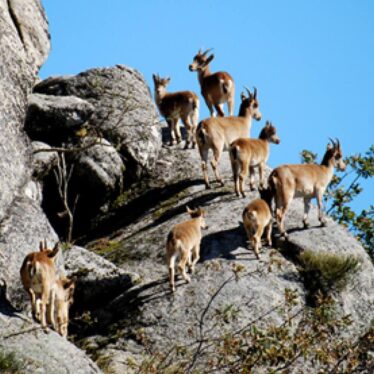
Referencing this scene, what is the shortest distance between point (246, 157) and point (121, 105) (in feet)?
13.6

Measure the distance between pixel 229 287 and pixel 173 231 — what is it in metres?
1.38

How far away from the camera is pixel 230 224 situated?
22.1 metres

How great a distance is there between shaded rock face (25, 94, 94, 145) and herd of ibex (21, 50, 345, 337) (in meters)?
2.41

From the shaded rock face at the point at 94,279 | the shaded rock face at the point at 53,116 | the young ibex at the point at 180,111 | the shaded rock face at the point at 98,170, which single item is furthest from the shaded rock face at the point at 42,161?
the young ibex at the point at 180,111

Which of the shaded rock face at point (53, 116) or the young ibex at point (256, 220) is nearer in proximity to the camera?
the young ibex at point (256, 220)

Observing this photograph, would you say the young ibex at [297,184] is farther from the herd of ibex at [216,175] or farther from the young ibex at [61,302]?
the young ibex at [61,302]

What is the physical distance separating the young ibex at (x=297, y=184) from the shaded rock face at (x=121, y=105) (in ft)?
12.3

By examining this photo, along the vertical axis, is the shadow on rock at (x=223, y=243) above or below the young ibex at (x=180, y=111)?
below

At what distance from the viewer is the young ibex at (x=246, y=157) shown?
22734 millimetres

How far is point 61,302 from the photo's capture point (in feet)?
59.2

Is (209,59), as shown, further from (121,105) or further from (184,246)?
(184,246)

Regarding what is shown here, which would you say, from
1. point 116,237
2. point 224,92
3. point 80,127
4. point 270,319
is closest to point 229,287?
point 270,319

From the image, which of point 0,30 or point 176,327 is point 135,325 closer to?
point 176,327

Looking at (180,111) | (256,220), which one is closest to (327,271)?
(256,220)
